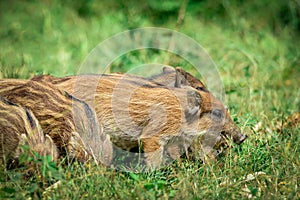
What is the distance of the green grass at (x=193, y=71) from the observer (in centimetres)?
386

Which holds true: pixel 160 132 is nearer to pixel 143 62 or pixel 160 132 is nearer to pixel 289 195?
pixel 289 195

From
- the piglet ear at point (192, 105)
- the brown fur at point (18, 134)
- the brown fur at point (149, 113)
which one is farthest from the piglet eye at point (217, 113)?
the brown fur at point (18, 134)

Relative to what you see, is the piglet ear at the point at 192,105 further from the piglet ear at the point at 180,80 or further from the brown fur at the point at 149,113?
the piglet ear at the point at 180,80

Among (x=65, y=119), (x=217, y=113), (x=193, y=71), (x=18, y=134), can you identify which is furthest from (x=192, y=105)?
(x=193, y=71)

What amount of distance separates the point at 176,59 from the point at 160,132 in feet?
9.48

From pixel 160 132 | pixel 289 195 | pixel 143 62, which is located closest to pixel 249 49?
pixel 143 62

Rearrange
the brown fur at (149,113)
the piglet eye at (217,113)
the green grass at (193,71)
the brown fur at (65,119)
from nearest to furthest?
1. the green grass at (193,71)
2. the brown fur at (65,119)
3. the brown fur at (149,113)
4. the piglet eye at (217,113)

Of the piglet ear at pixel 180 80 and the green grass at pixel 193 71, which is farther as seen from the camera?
the piglet ear at pixel 180 80

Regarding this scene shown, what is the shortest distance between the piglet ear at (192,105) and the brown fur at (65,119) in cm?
72

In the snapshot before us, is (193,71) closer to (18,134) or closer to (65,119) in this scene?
(65,119)

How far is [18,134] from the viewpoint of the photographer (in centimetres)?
392

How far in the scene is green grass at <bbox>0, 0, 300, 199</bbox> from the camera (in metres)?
3.86

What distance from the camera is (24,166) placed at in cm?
397

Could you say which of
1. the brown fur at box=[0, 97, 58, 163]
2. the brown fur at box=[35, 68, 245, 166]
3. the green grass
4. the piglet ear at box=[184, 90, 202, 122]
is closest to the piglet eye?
the brown fur at box=[35, 68, 245, 166]
